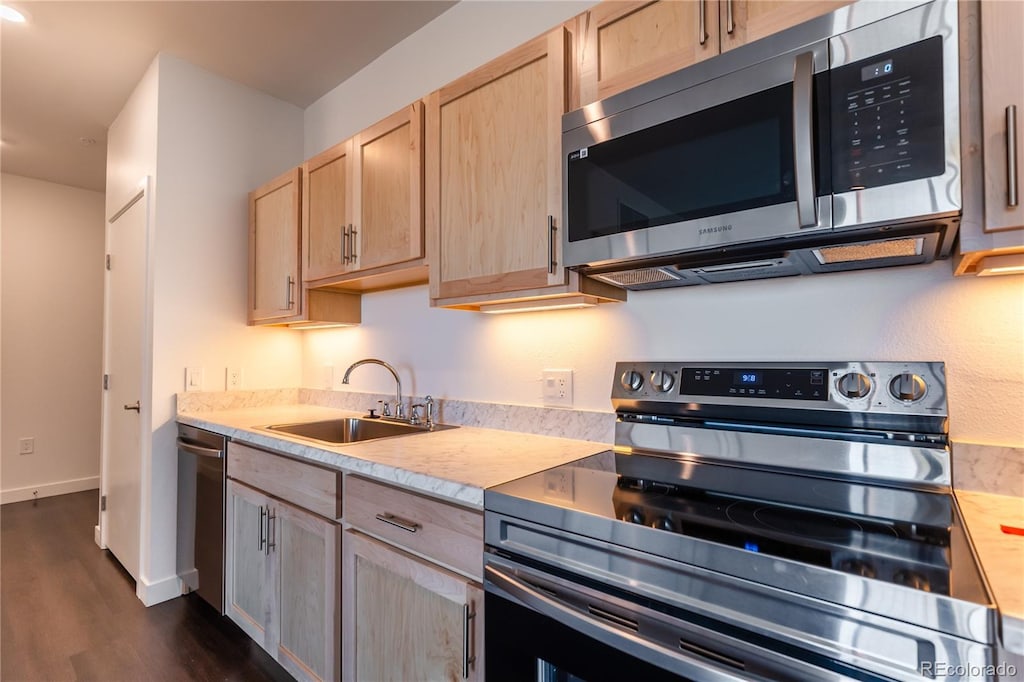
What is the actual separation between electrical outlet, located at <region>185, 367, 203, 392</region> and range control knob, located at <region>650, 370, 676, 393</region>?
2.31 metres

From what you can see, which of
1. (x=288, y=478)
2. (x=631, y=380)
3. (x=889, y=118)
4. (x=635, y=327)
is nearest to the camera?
(x=889, y=118)

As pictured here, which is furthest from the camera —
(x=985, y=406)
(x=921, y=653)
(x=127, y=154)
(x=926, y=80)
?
(x=127, y=154)

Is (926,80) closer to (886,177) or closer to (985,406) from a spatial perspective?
(886,177)

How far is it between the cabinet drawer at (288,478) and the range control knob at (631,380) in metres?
0.90

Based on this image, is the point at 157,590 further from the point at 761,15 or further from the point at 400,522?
the point at 761,15

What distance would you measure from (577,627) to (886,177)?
1.00 metres

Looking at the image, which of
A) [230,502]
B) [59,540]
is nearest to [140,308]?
[230,502]

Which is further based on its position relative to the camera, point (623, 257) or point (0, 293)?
point (0, 293)

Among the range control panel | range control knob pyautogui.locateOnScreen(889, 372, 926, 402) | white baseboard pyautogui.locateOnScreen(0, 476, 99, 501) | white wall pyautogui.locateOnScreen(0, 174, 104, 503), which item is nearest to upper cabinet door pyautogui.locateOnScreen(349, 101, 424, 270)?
the range control panel

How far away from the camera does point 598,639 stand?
36.8 inches

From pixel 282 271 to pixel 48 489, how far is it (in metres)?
3.66

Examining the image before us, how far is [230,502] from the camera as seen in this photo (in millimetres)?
2100

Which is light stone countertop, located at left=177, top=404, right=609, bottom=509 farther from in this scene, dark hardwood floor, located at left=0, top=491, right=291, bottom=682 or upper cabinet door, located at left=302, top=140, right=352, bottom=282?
dark hardwood floor, located at left=0, top=491, right=291, bottom=682

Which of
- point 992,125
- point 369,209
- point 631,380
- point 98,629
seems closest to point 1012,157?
point 992,125
